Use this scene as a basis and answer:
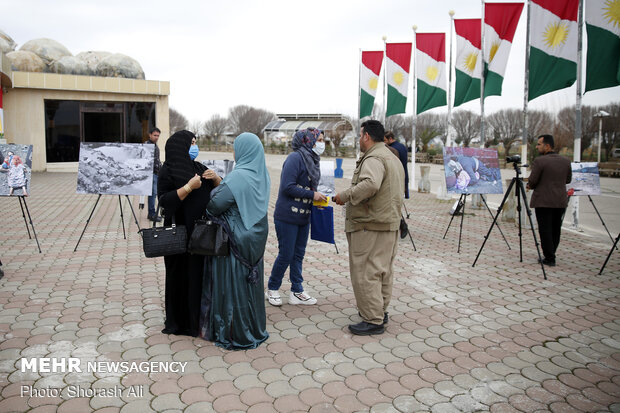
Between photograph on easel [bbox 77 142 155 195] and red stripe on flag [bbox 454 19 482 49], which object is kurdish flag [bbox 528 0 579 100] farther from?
photograph on easel [bbox 77 142 155 195]

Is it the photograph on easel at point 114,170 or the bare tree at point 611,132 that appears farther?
the bare tree at point 611,132

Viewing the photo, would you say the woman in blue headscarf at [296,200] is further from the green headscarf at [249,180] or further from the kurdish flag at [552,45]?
the kurdish flag at [552,45]

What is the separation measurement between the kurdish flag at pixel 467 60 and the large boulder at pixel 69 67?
19.7m

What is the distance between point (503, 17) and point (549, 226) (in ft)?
24.6

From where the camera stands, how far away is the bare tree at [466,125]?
195 feet

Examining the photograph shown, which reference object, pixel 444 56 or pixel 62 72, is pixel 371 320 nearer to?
pixel 444 56

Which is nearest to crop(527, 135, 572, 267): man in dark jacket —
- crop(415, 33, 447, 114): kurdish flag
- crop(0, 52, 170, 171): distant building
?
crop(415, 33, 447, 114): kurdish flag

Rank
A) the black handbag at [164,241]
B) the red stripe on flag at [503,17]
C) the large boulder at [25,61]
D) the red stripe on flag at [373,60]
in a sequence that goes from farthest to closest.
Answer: the large boulder at [25,61] < the red stripe on flag at [373,60] < the red stripe on flag at [503,17] < the black handbag at [164,241]

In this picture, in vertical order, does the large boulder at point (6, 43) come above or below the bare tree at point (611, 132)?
above

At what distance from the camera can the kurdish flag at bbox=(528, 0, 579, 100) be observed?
9.73 metres

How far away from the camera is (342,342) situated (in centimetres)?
417

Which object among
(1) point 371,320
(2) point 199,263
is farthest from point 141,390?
(1) point 371,320

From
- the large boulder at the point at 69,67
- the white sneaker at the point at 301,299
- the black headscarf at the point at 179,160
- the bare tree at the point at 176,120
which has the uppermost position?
the bare tree at the point at 176,120

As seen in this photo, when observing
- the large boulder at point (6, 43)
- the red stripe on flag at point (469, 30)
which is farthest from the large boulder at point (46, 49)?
the red stripe on flag at point (469, 30)
